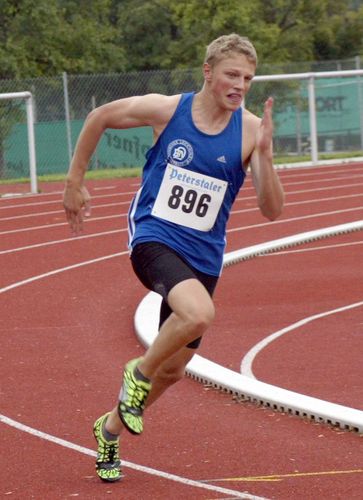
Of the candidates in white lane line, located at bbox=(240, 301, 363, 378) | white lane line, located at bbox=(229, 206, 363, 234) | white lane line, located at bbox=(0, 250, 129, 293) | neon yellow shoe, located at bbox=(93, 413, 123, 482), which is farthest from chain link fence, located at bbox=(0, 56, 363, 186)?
neon yellow shoe, located at bbox=(93, 413, 123, 482)

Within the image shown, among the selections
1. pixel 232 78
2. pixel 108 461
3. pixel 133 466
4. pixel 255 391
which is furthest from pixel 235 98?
pixel 255 391

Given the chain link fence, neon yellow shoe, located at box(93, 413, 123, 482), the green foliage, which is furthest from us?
the green foliage

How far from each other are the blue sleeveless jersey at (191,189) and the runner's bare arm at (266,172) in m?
0.18

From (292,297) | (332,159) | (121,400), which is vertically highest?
(121,400)

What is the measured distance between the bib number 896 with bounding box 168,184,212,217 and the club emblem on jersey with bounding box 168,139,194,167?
11cm

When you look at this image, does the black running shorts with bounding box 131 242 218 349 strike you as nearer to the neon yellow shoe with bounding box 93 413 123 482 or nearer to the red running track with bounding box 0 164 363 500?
the neon yellow shoe with bounding box 93 413 123 482

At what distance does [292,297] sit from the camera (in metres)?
12.1

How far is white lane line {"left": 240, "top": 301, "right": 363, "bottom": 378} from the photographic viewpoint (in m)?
9.10

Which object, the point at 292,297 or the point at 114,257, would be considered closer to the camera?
the point at 292,297

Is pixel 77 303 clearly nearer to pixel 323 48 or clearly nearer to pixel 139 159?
pixel 139 159

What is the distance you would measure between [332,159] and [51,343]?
1978 centimetres

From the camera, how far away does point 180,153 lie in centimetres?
604

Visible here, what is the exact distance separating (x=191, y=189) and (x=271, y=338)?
14.0 ft

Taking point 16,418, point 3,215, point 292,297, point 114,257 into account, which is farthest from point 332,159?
point 16,418
